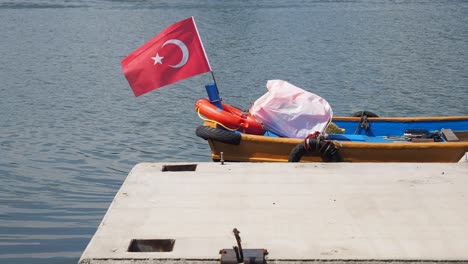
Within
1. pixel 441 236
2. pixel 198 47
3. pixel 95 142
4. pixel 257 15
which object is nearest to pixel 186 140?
pixel 95 142

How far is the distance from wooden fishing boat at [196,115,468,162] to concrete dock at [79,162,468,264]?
2.11 metres

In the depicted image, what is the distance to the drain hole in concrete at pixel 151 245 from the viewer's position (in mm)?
7289

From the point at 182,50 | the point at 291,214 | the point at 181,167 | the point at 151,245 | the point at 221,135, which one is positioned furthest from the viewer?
the point at 221,135

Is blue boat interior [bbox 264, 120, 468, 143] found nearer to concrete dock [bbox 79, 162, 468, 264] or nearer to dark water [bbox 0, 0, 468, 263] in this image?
dark water [bbox 0, 0, 468, 263]

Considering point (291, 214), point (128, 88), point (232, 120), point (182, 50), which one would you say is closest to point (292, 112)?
point (232, 120)

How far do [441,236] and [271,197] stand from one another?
1.86 m

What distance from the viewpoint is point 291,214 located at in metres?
8.06

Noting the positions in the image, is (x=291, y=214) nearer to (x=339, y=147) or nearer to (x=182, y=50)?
(x=339, y=147)

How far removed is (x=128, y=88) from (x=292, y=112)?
42.5ft

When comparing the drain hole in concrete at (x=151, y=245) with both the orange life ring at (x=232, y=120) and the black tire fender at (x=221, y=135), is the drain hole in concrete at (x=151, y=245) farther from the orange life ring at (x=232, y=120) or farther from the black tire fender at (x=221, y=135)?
the orange life ring at (x=232, y=120)

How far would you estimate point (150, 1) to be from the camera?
55281mm

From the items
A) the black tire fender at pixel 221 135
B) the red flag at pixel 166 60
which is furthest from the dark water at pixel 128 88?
the red flag at pixel 166 60

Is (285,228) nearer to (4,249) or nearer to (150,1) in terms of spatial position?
(4,249)

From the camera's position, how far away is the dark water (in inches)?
550
